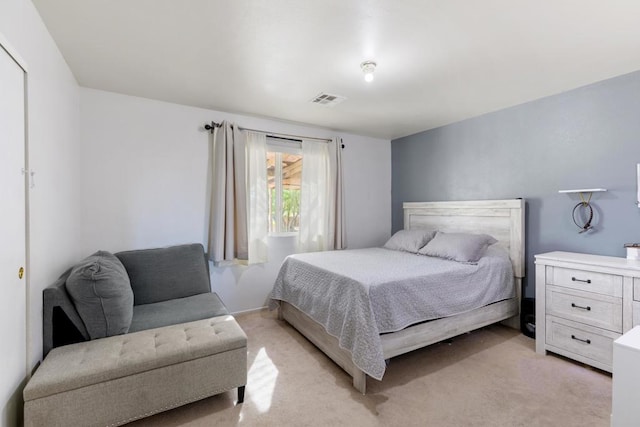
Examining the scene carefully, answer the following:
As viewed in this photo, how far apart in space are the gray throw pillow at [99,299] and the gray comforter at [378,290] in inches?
55.2

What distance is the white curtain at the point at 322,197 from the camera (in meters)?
3.84

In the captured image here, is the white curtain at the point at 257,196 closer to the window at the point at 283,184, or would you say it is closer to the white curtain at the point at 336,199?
Result: the window at the point at 283,184

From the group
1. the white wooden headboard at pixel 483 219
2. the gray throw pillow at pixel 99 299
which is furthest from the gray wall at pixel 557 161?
the gray throw pillow at pixel 99 299

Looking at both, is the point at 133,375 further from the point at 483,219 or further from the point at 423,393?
the point at 483,219

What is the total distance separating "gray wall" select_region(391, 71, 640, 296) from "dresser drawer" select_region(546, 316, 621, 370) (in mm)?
659

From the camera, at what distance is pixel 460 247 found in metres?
2.91

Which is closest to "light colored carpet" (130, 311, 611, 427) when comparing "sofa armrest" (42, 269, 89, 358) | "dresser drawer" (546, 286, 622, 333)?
"dresser drawer" (546, 286, 622, 333)

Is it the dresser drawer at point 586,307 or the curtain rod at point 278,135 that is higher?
the curtain rod at point 278,135

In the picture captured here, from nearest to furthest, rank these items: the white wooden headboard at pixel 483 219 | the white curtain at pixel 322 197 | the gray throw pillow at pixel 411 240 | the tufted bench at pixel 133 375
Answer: the tufted bench at pixel 133 375 → the white wooden headboard at pixel 483 219 → the gray throw pillow at pixel 411 240 → the white curtain at pixel 322 197

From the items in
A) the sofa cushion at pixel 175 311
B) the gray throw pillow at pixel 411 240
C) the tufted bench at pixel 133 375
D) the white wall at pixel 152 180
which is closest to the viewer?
the tufted bench at pixel 133 375

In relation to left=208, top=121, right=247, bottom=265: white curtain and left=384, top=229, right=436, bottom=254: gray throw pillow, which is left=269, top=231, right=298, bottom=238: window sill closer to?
left=208, top=121, right=247, bottom=265: white curtain

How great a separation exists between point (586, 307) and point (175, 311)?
3228 millimetres

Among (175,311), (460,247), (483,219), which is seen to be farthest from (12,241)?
(483,219)

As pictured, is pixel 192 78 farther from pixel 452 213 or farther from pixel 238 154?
pixel 452 213
